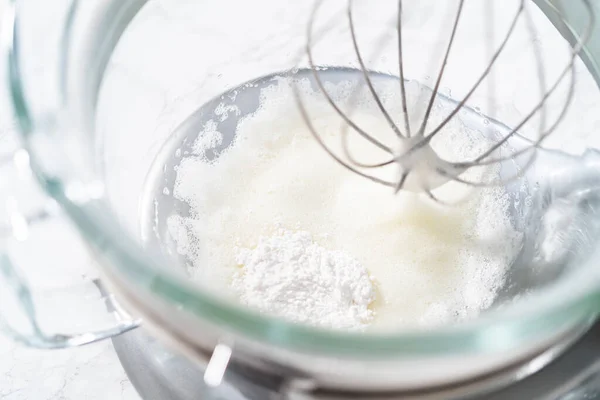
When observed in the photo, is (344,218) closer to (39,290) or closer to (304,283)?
(304,283)

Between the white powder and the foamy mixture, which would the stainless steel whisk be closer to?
the foamy mixture

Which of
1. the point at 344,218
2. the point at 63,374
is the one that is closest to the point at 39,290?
the point at 63,374

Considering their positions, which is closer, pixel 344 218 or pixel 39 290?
pixel 39 290

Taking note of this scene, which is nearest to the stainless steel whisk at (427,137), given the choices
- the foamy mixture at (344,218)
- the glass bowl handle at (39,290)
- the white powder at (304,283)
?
the foamy mixture at (344,218)

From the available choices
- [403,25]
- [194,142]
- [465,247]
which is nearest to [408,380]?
[465,247]

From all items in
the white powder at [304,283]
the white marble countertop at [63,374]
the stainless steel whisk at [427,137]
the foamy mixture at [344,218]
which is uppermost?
the stainless steel whisk at [427,137]

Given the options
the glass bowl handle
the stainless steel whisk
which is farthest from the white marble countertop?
the stainless steel whisk

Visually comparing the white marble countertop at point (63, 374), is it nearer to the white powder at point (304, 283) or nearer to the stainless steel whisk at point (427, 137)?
the white powder at point (304, 283)

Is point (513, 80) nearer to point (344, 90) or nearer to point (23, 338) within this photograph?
point (344, 90)
